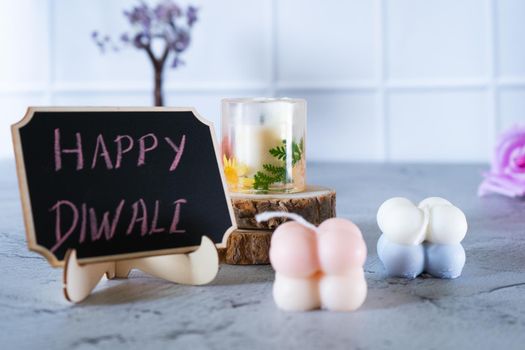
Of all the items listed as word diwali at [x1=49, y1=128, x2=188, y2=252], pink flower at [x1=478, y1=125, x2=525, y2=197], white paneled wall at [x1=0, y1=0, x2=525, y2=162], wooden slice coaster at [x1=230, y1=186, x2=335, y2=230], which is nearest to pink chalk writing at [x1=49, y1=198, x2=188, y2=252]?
word diwali at [x1=49, y1=128, x2=188, y2=252]

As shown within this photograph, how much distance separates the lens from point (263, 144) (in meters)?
0.84

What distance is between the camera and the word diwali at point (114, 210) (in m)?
0.65

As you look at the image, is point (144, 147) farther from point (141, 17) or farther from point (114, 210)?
point (141, 17)

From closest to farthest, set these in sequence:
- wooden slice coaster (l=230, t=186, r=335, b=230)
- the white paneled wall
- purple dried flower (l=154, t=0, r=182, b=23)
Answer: wooden slice coaster (l=230, t=186, r=335, b=230) < purple dried flower (l=154, t=0, r=182, b=23) < the white paneled wall

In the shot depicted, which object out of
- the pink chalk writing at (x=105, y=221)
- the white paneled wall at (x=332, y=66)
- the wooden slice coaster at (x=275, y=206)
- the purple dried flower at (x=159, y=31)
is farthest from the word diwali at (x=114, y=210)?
the white paneled wall at (x=332, y=66)

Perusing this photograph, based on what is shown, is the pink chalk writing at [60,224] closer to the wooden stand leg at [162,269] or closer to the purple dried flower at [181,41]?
the wooden stand leg at [162,269]

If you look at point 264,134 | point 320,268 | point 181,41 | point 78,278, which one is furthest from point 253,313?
point 181,41

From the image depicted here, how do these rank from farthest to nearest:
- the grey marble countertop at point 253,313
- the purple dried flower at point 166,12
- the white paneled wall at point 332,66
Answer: the white paneled wall at point 332,66 < the purple dried flower at point 166,12 < the grey marble countertop at point 253,313

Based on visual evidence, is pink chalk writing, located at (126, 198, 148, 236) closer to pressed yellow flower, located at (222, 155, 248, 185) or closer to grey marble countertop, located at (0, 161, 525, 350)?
grey marble countertop, located at (0, 161, 525, 350)

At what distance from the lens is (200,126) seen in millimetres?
771

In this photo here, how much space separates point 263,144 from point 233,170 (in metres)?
0.06

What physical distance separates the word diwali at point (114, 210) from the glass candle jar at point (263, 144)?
13 cm

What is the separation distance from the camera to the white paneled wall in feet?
7.43

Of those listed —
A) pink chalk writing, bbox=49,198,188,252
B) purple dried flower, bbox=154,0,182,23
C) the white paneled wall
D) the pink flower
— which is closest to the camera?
pink chalk writing, bbox=49,198,188,252
